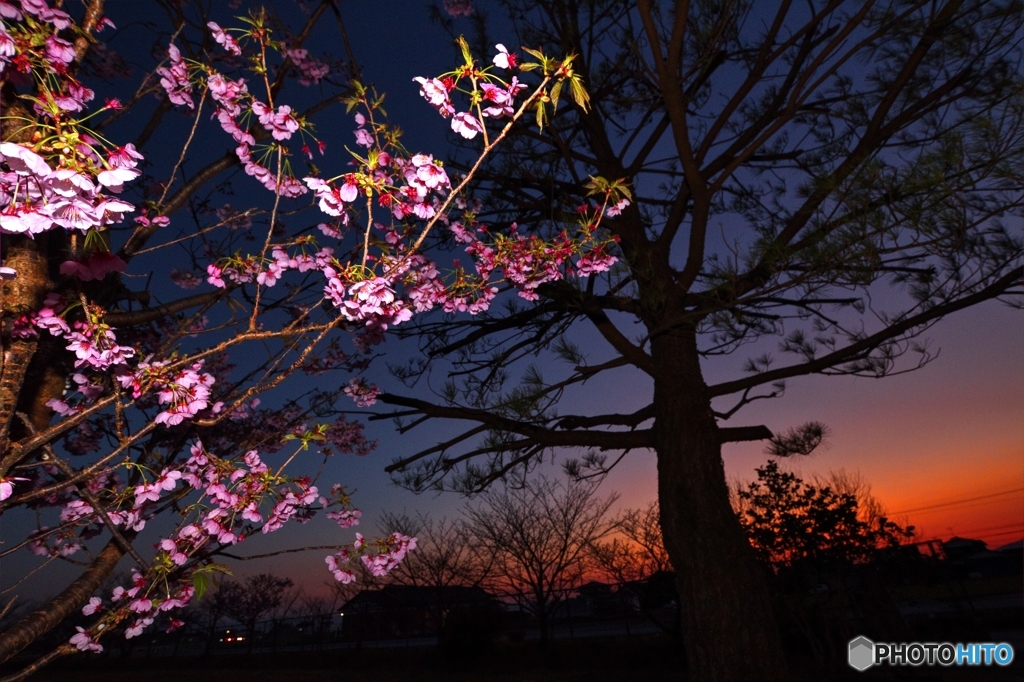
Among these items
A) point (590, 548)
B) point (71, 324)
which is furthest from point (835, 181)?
point (590, 548)

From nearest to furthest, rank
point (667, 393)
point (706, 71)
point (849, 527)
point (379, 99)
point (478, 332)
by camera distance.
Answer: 1. point (379, 99)
2. point (667, 393)
3. point (706, 71)
4. point (478, 332)
5. point (849, 527)

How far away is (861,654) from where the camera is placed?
672cm

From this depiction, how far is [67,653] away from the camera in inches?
66.9

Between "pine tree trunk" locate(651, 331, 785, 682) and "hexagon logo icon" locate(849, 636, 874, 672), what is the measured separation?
13.1 feet

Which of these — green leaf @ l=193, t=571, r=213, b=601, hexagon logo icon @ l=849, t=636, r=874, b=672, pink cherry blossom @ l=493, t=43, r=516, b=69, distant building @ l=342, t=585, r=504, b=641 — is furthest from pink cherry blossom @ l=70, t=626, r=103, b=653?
distant building @ l=342, t=585, r=504, b=641

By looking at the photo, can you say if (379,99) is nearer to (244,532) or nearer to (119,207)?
(119,207)

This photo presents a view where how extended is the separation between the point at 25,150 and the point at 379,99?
1.49m

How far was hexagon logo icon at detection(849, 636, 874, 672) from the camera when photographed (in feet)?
21.6

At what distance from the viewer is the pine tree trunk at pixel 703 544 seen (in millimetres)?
3576

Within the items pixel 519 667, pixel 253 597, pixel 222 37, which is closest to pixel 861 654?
pixel 519 667

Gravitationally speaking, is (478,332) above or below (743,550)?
above

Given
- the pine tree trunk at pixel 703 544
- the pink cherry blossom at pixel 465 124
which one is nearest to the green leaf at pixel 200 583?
the pink cherry blossom at pixel 465 124

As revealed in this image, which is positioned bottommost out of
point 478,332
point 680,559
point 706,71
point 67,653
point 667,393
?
point 67,653

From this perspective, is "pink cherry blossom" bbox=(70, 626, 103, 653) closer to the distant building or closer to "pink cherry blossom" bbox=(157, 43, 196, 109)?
"pink cherry blossom" bbox=(157, 43, 196, 109)
